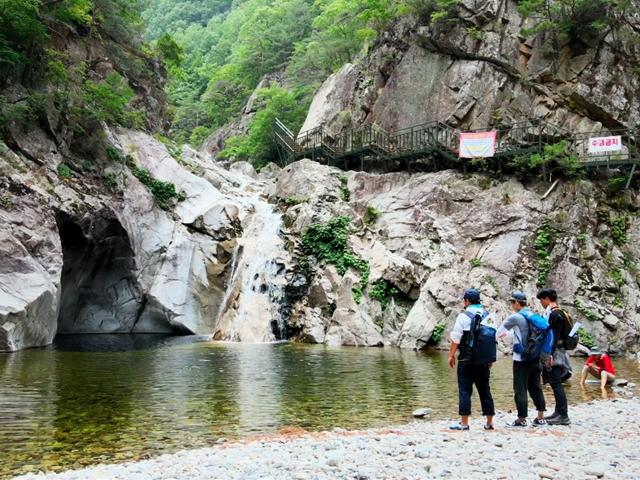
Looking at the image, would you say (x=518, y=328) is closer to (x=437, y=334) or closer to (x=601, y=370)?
(x=601, y=370)

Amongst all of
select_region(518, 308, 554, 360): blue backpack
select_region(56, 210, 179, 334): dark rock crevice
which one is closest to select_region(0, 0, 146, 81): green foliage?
select_region(56, 210, 179, 334): dark rock crevice

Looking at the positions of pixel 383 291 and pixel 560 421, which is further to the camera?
pixel 383 291

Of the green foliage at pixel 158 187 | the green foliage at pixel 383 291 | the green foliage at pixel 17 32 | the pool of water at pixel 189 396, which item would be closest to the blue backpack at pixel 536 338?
the pool of water at pixel 189 396

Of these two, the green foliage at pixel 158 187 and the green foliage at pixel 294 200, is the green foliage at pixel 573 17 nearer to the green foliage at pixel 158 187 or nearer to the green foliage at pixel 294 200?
the green foliage at pixel 294 200

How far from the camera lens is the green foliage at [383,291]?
64.4ft

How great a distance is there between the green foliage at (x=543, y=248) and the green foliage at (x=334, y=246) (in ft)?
20.2

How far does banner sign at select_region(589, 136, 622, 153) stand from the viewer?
21375mm

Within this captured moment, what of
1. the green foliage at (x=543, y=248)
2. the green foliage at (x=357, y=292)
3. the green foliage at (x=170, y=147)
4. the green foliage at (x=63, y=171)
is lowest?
the green foliage at (x=357, y=292)

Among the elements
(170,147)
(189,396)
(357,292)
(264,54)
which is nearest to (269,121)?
(170,147)

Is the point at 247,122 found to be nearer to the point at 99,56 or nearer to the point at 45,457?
the point at 99,56

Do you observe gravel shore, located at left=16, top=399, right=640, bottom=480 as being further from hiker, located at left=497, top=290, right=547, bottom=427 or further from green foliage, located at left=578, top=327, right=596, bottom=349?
green foliage, located at left=578, top=327, right=596, bottom=349

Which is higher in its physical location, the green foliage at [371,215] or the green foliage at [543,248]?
the green foliage at [371,215]

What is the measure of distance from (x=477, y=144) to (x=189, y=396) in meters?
17.8

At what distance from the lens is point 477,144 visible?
2352 cm
